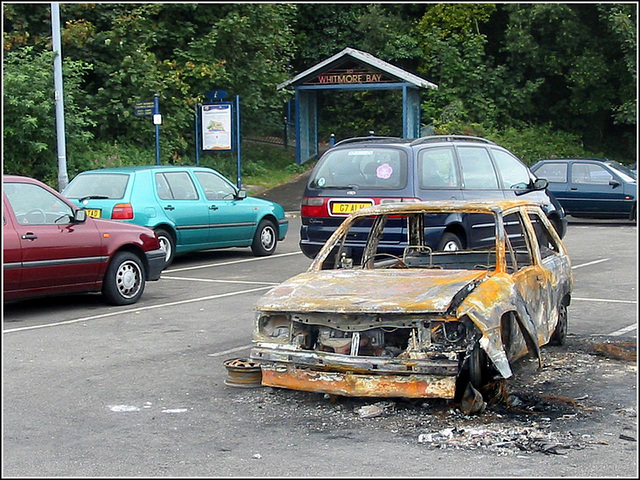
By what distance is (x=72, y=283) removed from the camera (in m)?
10.8

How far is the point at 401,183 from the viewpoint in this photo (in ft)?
38.7

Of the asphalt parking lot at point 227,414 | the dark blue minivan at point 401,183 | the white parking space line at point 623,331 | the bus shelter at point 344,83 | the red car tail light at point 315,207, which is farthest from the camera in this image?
the bus shelter at point 344,83

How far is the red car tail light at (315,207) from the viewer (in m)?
12.3

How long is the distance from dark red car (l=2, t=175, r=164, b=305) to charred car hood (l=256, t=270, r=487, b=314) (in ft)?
13.4

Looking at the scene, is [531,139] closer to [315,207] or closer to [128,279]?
[315,207]

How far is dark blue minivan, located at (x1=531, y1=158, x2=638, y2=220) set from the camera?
22.0 metres

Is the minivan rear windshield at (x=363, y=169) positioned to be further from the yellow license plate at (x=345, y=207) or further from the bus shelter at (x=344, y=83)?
the bus shelter at (x=344, y=83)

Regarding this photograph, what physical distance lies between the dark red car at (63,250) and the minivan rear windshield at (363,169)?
8.17ft

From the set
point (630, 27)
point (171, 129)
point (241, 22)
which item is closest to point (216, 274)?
point (171, 129)

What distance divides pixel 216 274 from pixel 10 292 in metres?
4.58

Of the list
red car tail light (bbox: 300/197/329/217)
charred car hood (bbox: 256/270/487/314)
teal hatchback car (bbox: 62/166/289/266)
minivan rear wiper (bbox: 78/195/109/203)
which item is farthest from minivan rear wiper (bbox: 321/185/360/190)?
charred car hood (bbox: 256/270/487/314)

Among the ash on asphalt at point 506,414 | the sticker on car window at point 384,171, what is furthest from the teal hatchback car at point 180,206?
the ash on asphalt at point 506,414

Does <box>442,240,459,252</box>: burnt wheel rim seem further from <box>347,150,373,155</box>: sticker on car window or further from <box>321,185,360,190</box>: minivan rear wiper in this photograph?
<box>347,150,373,155</box>: sticker on car window

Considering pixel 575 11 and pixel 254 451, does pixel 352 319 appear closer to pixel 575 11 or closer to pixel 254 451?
pixel 254 451
